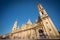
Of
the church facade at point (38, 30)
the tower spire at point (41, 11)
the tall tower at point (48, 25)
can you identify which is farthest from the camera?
the tower spire at point (41, 11)

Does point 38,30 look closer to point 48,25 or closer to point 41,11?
→ point 48,25

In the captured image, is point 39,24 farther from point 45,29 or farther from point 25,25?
point 25,25

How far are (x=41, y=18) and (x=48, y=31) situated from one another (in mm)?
1676

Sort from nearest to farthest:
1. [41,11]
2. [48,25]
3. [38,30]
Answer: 1. [38,30]
2. [48,25]
3. [41,11]

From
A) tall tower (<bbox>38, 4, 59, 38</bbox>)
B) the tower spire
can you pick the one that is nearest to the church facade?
tall tower (<bbox>38, 4, 59, 38</bbox>)

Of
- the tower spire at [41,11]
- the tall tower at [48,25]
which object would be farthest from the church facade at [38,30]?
the tower spire at [41,11]

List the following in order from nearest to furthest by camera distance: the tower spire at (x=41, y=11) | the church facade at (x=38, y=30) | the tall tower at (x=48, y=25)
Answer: the tall tower at (x=48, y=25)
the church facade at (x=38, y=30)
the tower spire at (x=41, y=11)

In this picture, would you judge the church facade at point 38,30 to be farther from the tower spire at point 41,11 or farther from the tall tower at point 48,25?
the tower spire at point 41,11

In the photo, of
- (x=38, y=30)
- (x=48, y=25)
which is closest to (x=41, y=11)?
(x=48, y=25)

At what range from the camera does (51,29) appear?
852 cm

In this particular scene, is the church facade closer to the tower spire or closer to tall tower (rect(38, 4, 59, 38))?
tall tower (rect(38, 4, 59, 38))

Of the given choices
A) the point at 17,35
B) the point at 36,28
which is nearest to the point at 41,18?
the point at 36,28

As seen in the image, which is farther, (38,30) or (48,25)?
(48,25)

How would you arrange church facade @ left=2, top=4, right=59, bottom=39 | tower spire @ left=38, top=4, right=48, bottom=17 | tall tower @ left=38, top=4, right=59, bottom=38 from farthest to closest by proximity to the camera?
1. tower spire @ left=38, top=4, right=48, bottom=17
2. church facade @ left=2, top=4, right=59, bottom=39
3. tall tower @ left=38, top=4, right=59, bottom=38
